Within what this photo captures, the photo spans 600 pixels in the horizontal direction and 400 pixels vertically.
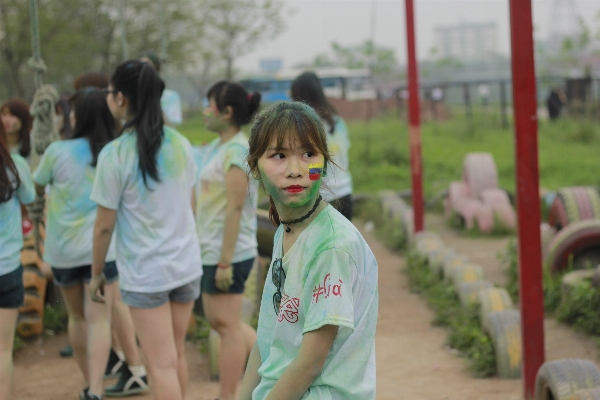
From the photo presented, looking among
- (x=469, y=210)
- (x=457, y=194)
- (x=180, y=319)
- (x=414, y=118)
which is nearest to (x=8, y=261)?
(x=180, y=319)

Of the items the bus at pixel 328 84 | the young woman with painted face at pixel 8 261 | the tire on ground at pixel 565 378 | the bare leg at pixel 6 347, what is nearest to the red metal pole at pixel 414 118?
the tire on ground at pixel 565 378

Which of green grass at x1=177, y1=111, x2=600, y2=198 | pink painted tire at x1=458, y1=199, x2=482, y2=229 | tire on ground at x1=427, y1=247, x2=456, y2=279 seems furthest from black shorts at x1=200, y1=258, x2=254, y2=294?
green grass at x1=177, y1=111, x2=600, y2=198

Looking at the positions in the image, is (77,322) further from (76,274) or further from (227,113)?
(227,113)

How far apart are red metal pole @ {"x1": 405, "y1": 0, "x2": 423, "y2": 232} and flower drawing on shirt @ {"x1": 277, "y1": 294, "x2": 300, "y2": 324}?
729 cm

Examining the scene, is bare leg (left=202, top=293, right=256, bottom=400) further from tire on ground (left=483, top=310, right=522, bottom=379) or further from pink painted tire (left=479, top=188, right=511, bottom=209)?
pink painted tire (left=479, top=188, right=511, bottom=209)

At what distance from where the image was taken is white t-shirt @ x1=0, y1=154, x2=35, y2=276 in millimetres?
4194

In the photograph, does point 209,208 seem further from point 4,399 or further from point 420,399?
point 420,399

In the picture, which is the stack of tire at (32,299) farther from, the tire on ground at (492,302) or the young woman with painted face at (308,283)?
the young woman with painted face at (308,283)

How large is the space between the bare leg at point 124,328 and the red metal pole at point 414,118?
486 cm

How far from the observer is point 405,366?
5723mm

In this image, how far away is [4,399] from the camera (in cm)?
418

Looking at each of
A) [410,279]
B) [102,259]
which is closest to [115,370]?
[102,259]

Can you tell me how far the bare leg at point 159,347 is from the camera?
154 inches

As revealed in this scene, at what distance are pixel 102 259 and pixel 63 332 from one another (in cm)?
292
